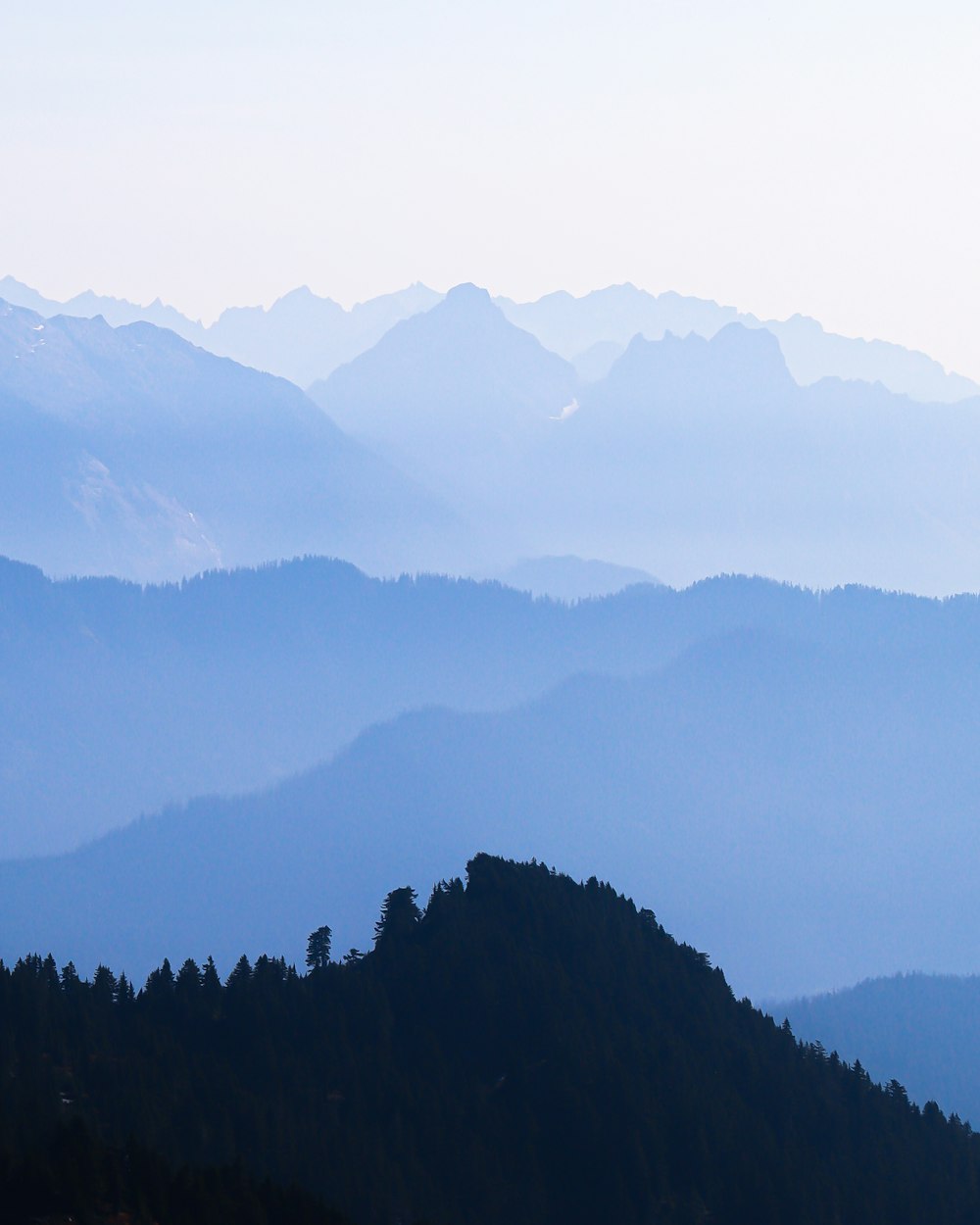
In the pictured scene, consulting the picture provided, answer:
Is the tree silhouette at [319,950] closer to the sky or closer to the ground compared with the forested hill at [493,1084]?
closer to the sky

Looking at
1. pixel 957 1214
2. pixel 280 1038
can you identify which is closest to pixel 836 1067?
pixel 957 1214

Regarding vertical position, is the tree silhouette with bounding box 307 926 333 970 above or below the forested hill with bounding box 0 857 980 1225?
above

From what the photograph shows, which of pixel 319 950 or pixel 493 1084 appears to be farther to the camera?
pixel 319 950

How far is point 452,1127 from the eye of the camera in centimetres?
10931

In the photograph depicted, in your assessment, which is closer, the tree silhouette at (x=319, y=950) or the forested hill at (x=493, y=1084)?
the forested hill at (x=493, y=1084)

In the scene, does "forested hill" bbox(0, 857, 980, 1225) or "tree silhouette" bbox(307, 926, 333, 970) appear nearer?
"forested hill" bbox(0, 857, 980, 1225)

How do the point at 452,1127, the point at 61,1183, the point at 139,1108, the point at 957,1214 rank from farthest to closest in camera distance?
the point at 957,1214 < the point at 452,1127 < the point at 139,1108 < the point at 61,1183

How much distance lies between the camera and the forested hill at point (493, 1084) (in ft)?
332

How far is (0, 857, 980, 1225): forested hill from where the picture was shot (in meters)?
101

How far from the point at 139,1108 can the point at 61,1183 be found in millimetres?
22316

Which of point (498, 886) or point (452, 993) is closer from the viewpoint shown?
point (452, 993)

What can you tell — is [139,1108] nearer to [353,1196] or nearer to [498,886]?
[353,1196]

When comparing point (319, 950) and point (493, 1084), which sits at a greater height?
point (319, 950)

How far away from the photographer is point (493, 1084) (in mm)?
116750
